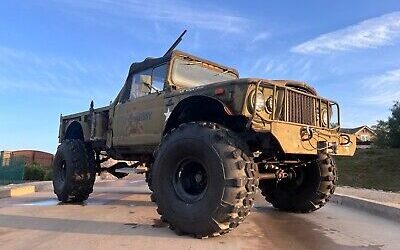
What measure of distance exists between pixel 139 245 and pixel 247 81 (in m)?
2.25

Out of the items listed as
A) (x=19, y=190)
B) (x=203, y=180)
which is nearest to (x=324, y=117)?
(x=203, y=180)

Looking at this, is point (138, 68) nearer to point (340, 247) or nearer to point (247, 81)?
point (247, 81)

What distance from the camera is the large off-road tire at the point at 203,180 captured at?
4887mm

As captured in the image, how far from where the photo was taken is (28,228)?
5.69m

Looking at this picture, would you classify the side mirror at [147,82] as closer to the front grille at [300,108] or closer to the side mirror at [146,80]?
the side mirror at [146,80]

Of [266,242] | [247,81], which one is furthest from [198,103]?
[266,242]

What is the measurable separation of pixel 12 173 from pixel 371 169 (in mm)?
22485

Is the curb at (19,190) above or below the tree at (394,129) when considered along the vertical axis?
below

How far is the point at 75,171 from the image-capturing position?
8.72m

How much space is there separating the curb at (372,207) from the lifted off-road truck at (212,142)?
1224 mm

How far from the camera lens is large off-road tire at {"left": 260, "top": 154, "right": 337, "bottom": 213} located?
23.3ft

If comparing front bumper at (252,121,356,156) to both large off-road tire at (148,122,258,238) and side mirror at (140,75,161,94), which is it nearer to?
large off-road tire at (148,122,258,238)

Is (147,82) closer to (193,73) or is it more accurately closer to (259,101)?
(193,73)

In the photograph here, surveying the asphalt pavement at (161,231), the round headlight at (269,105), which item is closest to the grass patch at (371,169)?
the asphalt pavement at (161,231)
